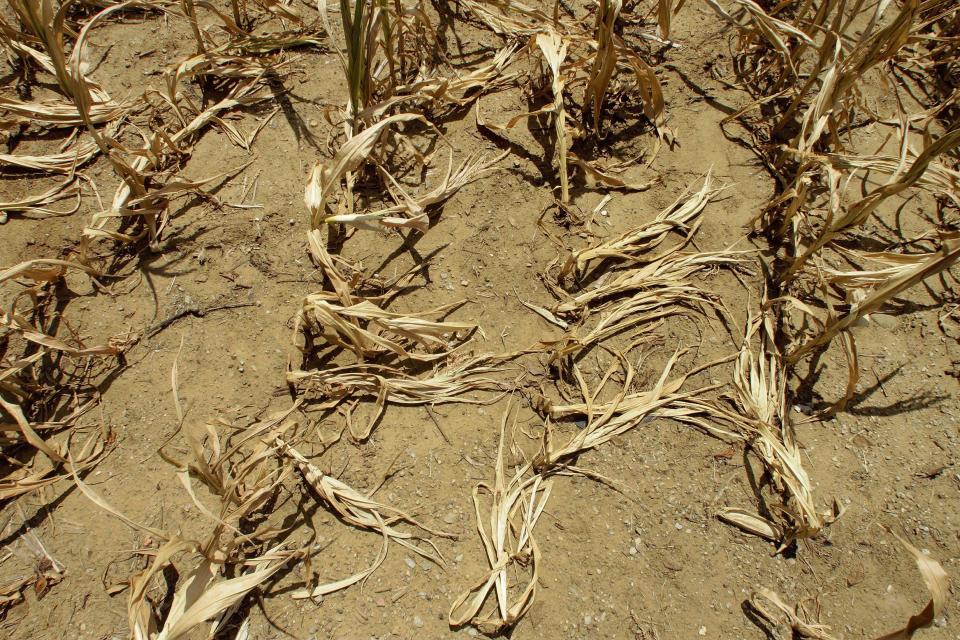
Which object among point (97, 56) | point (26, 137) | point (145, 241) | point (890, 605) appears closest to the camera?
point (890, 605)

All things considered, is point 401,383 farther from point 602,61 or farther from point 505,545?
point 602,61

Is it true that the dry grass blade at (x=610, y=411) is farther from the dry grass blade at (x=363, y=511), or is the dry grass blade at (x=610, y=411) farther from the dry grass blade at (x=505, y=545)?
the dry grass blade at (x=363, y=511)

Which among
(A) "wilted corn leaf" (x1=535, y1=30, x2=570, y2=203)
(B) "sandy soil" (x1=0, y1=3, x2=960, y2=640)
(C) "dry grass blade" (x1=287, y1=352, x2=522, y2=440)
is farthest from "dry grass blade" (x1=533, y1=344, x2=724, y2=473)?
(A) "wilted corn leaf" (x1=535, y1=30, x2=570, y2=203)

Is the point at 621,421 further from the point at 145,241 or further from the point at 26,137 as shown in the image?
the point at 26,137

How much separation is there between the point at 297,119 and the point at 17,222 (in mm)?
811

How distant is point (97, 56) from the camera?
193 cm

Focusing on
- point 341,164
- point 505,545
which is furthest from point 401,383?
point 341,164

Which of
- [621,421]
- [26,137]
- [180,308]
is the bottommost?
[621,421]

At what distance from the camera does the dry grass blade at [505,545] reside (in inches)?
48.8

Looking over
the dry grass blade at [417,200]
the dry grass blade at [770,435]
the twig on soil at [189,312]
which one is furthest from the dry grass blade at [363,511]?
the dry grass blade at [770,435]

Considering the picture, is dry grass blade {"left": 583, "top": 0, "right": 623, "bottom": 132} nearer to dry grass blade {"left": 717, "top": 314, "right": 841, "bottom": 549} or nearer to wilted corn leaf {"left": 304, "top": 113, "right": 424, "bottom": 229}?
wilted corn leaf {"left": 304, "top": 113, "right": 424, "bottom": 229}

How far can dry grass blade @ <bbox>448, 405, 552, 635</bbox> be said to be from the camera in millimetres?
1240

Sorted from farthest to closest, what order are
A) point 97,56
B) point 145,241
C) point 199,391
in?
point 97,56 < point 145,241 < point 199,391

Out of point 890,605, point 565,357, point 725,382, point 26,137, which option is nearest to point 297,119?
point 26,137
